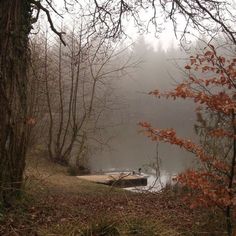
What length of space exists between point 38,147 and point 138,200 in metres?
9.40

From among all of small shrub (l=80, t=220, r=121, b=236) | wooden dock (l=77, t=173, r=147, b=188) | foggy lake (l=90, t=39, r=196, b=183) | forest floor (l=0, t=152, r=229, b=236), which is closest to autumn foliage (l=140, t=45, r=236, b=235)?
forest floor (l=0, t=152, r=229, b=236)

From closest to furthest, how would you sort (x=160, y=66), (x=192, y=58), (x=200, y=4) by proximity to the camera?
(x=192, y=58), (x=200, y=4), (x=160, y=66)

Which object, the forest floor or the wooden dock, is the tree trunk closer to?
the forest floor

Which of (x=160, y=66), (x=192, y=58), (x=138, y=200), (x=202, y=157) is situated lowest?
(x=138, y=200)

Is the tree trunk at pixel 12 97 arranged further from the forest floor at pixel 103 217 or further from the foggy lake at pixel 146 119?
the foggy lake at pixel 146 119

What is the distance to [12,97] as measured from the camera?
284 inches

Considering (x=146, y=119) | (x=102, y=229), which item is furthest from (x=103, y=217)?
(x=146, y=119)

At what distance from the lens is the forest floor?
200 inches

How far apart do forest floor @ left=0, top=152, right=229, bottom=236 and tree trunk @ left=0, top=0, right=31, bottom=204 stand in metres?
0.42

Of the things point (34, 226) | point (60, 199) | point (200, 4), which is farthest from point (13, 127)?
point (200, 4)

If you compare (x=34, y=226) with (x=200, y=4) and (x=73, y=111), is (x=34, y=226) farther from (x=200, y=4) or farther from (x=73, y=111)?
(x=73, y=111)

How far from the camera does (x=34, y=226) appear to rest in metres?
6.29

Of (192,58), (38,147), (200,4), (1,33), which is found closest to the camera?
(192,58)

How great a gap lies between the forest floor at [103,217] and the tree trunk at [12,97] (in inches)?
16.6
